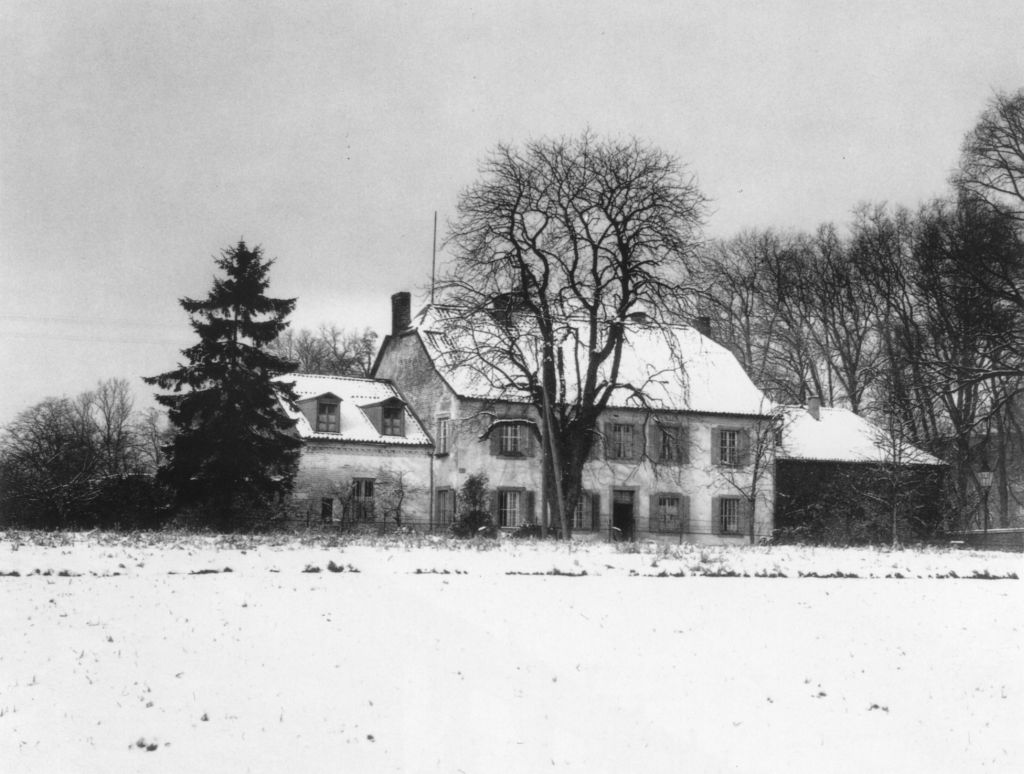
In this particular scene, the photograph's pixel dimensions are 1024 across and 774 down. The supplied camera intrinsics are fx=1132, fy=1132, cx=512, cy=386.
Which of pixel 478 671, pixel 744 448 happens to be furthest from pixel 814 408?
pixel 478 671

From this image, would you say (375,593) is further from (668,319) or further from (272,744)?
(668,319)

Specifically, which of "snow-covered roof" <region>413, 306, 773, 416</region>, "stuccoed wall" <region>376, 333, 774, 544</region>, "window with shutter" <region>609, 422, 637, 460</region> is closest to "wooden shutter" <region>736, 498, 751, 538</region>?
"stuccoed wall" <region>376, 333, 774, 544</region>

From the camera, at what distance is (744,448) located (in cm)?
4775

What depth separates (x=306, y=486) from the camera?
41688 mm

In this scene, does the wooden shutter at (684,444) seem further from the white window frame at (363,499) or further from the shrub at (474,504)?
the white window frame at (363,499)

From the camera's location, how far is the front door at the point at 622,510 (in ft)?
150

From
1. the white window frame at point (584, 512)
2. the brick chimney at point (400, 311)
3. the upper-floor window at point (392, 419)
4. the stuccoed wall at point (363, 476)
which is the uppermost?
the brick chimney at point (400, 311)

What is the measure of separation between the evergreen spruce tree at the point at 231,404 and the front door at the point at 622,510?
1376cm

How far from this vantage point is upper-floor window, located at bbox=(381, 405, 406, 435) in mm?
44188

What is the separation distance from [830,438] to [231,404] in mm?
26765

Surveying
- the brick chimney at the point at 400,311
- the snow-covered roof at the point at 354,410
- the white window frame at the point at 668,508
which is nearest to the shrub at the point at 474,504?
the snow-covered roof at the point at 354,410

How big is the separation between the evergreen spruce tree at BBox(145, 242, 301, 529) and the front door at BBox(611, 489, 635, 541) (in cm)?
1376

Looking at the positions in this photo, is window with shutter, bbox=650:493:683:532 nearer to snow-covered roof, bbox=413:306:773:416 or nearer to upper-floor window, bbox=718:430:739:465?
upper-floor window, bbox=718:430:739:465

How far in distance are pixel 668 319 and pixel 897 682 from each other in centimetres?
2404
